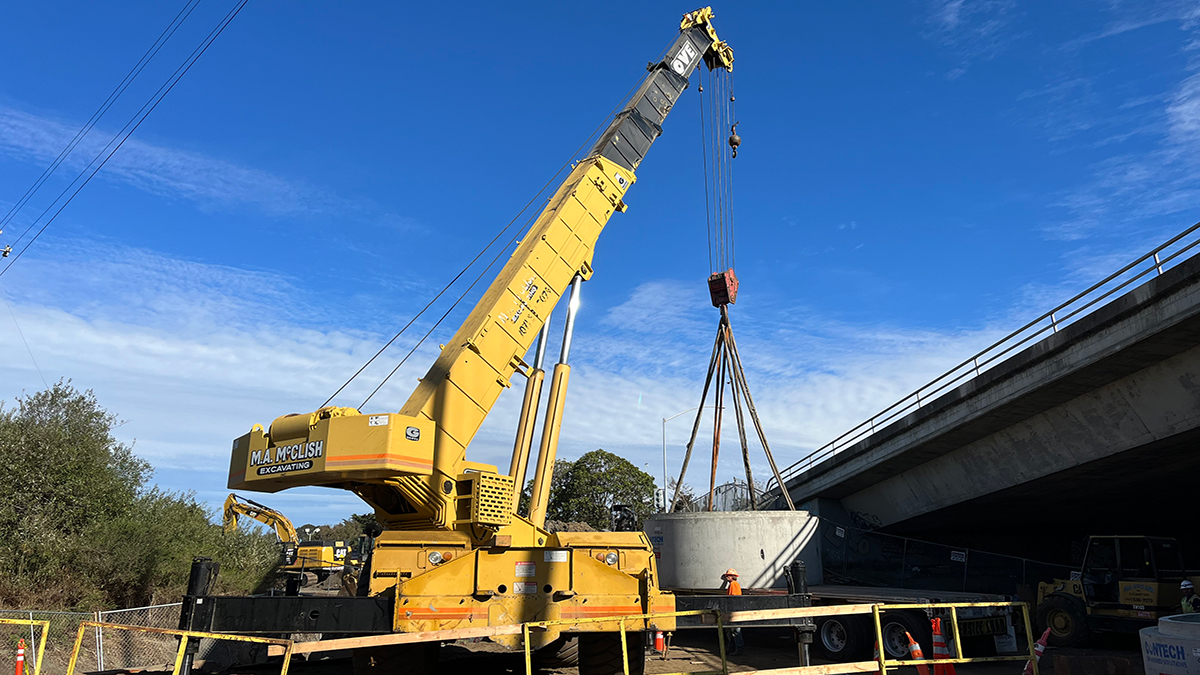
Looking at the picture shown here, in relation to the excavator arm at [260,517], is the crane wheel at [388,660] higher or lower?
lower

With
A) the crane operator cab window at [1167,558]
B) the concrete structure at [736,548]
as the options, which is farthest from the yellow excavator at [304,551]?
the crane operator cab window at [1167,558]

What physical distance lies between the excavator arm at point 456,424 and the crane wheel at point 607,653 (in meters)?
2.23

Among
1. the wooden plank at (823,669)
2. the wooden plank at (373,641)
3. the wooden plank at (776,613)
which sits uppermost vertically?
the wooden plank at (776,613)

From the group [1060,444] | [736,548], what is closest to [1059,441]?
[1060,444]

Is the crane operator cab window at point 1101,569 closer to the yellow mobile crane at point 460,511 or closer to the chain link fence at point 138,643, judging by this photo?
the yellow mobile crane at point 460,511

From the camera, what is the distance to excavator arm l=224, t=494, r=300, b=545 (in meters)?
26.1

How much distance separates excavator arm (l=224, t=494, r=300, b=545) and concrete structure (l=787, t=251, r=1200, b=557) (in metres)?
19.7

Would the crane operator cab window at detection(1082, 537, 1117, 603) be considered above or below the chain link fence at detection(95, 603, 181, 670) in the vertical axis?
above

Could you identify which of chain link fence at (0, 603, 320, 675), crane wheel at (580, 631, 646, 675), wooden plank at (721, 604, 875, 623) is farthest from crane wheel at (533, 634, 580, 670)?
wooden plank at (721, 604, 875, 623)

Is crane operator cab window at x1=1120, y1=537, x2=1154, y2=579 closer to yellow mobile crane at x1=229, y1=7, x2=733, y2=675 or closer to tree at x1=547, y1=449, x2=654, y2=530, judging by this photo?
yellow mobile crane at x1=229, y1=7, x2=733, y2=675

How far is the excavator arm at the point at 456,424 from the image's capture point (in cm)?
959

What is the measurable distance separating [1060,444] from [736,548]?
813 centimetres

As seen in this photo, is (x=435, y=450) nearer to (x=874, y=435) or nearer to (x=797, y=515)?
(x=797, y=515)

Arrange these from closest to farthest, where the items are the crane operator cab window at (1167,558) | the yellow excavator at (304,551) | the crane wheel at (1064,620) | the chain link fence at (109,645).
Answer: the chain link fence at (109,645) → the crane operator cab window at (1167,558) → the crane wheel at (1064,620) → the yellow excavator at (304,551)
